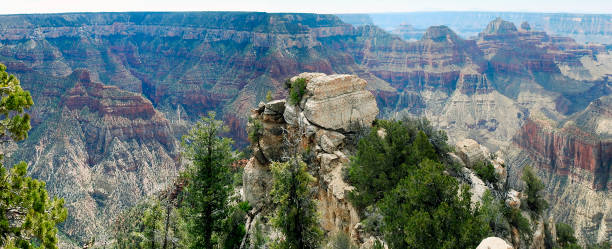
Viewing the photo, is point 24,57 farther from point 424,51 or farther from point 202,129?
point 424,51

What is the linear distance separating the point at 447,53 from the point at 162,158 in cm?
14940

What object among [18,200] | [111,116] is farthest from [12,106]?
[111,116]

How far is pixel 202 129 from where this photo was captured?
22703 mm

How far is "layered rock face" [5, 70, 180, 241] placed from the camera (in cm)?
7425

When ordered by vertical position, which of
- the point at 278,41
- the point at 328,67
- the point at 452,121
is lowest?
the point at 452,121

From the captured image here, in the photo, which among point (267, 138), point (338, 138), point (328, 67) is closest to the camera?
point (338, 138)

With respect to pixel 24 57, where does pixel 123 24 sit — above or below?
above

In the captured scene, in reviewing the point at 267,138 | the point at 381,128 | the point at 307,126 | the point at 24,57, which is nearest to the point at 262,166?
the point at 267,138

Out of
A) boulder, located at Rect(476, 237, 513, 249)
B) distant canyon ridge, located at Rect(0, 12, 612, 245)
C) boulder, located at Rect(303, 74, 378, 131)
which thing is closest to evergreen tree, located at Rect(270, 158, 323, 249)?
boulder, located at Rect(476, 237, 513, 249)

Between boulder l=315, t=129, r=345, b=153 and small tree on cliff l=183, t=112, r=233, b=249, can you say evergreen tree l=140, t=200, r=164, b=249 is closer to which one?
small tree on cliff l=183, t=112, r=233, b=249

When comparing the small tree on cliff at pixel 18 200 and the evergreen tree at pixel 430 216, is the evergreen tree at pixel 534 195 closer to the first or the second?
the evergreen tree at pixel 430 216

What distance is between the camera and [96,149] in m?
92.7

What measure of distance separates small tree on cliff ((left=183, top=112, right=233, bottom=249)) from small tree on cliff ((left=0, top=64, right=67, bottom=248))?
1045cm

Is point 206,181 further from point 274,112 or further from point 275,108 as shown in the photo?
point 275,108
